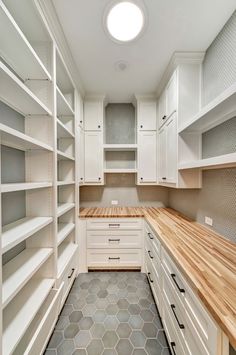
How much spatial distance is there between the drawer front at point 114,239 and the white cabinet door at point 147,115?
1616 millimetres

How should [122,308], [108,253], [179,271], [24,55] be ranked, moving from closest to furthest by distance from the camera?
[179,271] → [24,55] → [122,308] → [108,253]

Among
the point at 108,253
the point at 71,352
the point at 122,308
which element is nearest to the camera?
the point at 71,352

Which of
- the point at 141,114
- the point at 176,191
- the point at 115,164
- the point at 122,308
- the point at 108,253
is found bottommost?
the point at 122,308

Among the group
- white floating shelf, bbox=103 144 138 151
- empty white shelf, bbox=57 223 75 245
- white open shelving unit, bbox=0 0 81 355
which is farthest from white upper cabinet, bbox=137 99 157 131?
empty white shelf, bbox=57 223 75 245

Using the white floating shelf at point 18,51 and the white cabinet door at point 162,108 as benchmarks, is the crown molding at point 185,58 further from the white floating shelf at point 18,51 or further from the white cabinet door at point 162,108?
the white floating shelf at point 18,51

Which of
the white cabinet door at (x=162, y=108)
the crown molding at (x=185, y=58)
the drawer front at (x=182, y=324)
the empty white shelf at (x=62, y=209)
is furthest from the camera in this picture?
the white cabinet door at (x=162, y=108)

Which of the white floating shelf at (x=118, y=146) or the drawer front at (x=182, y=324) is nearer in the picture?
the drawer front at (x=182, y=324)

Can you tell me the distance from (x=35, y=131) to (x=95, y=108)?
1403 millimetres

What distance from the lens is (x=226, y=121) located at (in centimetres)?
134

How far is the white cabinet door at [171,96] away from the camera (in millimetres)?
1790

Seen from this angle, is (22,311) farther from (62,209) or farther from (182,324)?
(182,324)

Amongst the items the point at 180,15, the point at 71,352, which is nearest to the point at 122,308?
the point at 71,352

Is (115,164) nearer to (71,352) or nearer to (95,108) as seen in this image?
(95,108)

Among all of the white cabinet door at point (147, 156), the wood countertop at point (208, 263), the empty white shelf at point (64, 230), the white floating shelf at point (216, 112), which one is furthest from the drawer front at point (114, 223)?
the white floating shelf at point (216, 112)
